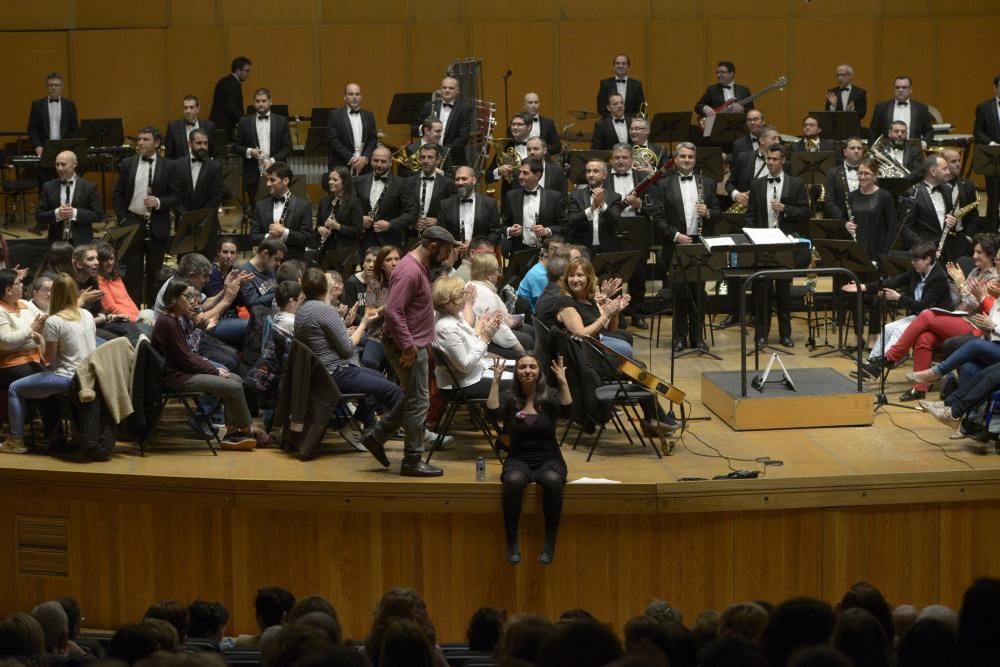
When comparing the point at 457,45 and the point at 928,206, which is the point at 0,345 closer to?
the point at 928,206

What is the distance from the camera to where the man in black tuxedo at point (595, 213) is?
11.4 meters

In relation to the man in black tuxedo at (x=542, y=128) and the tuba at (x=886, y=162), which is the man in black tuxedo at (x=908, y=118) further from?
the man in black tuxedo at (x=542, y=128)

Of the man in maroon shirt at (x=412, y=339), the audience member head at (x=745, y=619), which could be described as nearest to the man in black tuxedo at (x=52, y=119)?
the man in maroon shirt at (x=412, y=339)

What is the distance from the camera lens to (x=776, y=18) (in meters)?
17.2

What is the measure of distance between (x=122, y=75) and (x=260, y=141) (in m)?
3.87

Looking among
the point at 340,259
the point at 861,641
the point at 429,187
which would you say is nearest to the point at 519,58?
the point at 429,187

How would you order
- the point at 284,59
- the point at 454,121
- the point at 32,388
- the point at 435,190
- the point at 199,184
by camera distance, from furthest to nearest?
1. the point at 284,59
2. the point at 454,121
3. the point at 199,184
4. the point at 435,190
5. the point at 32,388

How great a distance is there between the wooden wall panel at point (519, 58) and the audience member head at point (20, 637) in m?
12.4

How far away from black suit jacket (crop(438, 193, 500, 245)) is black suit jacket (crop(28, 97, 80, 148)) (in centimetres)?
459

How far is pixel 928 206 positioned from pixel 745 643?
25.8ft

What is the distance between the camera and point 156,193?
39.2ft

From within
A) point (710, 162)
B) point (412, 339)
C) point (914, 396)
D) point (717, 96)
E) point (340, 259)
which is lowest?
point (914, 396)

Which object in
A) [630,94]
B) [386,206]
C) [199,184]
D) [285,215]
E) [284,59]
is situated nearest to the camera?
[285,215]

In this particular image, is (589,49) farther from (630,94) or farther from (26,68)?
(26,68)
